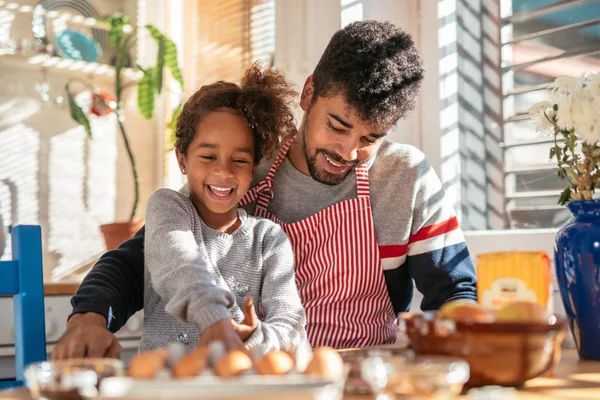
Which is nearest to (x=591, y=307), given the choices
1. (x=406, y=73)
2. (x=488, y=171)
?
(x=406, y=73)

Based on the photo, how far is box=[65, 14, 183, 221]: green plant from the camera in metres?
2.68

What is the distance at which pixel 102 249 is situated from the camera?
2910 millimetres

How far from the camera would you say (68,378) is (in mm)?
677

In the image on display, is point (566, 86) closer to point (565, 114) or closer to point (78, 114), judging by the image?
point (565, 114)

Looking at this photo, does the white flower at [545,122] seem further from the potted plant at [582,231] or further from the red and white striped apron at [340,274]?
the red and white striped apron at [340,274]

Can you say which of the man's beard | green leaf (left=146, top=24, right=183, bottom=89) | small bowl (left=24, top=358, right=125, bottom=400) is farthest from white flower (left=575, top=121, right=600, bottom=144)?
green leaf (left=146, top=24, right=183, bottom=89)

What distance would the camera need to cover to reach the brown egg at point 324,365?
0.66 m

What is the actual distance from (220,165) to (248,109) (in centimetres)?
14

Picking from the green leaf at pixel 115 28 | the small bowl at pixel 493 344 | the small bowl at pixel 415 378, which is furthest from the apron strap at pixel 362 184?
the green leaf at pixel 115 28

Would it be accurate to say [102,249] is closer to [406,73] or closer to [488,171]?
[488,171]

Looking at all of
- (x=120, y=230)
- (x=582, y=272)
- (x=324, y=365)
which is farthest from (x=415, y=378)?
(x=120, y=230)

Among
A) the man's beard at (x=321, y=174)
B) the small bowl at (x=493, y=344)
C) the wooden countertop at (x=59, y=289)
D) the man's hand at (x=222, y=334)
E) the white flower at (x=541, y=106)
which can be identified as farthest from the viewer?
the wooden countertop at (x=59, y=289)

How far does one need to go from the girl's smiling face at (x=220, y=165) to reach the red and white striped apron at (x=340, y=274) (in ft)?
0.45

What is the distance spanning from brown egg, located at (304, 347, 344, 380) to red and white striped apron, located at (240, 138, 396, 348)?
2.51 feet
